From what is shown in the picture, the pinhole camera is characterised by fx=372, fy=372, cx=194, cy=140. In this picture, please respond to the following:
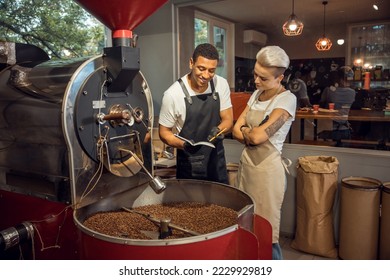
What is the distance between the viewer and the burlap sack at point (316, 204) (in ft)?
9.25

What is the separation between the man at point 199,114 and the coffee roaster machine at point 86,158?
0.45m

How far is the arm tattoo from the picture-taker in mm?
2051

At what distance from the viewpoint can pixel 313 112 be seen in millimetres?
3320

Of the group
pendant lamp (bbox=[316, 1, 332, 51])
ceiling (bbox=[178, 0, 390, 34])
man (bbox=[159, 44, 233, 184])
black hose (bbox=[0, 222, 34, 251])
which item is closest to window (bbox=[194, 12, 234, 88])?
ceiling (bbox=[178, 0, 390, 34])

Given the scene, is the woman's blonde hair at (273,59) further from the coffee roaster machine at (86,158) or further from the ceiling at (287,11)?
the ceiling at (287,11)

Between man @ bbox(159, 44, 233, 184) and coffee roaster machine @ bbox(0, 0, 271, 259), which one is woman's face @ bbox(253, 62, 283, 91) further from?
coffee roaster machine @ bbox(0, 0, 271, 259)

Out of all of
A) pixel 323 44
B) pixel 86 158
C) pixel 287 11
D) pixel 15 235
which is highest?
pixel 287 11

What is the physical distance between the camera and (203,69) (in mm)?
2098

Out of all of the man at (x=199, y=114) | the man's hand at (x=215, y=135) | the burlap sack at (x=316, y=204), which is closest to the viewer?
the man's hand at (x=215, y=135)

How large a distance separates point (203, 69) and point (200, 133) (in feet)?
1.29

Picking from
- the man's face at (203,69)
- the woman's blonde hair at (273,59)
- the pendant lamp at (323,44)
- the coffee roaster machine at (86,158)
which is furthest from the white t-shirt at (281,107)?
the pendant lamp at (323,44)

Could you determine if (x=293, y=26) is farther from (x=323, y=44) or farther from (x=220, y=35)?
(x=220, y=35)

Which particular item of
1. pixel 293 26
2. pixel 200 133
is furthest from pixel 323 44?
pixel 200 133
